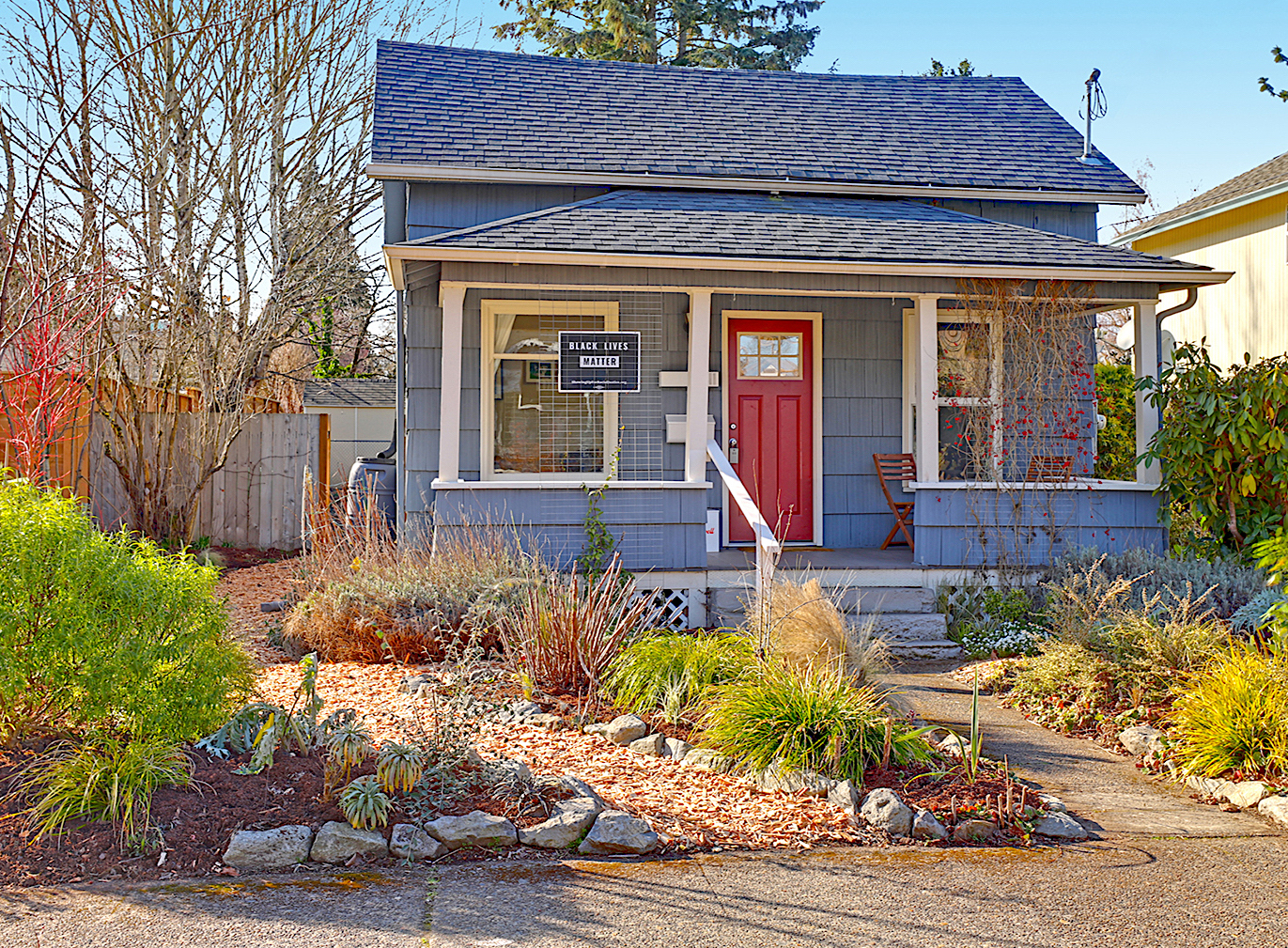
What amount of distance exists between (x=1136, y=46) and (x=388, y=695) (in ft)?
51.0

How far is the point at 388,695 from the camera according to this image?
6188 millimetres

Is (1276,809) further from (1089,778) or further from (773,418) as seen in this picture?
(773,418)

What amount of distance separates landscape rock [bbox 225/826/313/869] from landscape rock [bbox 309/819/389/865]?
0.14 feet

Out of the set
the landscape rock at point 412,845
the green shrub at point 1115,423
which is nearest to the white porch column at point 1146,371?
the green shrub at point 1115,423

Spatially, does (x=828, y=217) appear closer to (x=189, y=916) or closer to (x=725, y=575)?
(x=725, y=575)

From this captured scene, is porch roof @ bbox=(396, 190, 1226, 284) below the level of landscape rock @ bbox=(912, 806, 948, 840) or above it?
above

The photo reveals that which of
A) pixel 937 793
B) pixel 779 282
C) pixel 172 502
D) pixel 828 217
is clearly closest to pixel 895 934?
pixel 937 793

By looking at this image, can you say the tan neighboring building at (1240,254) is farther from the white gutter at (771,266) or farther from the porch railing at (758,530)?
the porch railing at (758,530)

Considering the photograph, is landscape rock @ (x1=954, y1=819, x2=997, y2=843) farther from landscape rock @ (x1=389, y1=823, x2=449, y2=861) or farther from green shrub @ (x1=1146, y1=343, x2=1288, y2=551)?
green shrub @ (x1=1146, y1=343, x2=1288, y2=551)

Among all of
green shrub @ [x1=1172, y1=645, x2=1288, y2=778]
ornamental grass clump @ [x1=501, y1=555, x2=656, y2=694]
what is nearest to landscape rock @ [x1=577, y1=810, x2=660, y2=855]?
→ ornamental grass clump @ [x1=501, y1=555, x2=656, y2=694]

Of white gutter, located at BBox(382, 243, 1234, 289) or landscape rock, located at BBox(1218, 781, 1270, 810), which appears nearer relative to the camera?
landscape rock, located at BBox(1218, 781, 1270, 810)

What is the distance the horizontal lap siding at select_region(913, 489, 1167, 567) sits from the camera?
8.59 meters

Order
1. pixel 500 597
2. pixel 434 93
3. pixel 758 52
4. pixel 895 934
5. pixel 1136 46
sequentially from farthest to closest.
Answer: pixel 758 52 → pixel 1136 46 → pixel 434 93 → pixel 500 597 → pixel 895 934

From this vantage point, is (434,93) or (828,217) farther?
(434,93)
